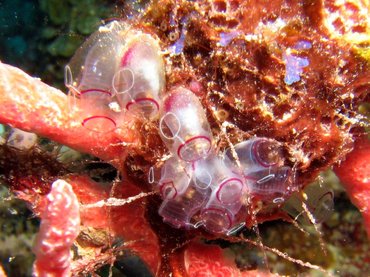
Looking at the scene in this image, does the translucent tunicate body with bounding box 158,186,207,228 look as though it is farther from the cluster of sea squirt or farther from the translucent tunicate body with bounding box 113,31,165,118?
the translucent tunicate body with bounding box 113,31,165,118

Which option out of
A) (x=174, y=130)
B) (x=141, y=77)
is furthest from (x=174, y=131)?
(x=141, y=77)

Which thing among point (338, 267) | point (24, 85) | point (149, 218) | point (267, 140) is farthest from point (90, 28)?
point (338, 267)

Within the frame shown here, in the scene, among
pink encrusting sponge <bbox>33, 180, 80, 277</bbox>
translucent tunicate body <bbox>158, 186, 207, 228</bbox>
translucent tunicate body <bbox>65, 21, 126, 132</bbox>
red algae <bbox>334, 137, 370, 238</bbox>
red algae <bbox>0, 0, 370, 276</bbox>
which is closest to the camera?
pink encrusting sponge <bbox>33, 180, 80, 277</bbox>

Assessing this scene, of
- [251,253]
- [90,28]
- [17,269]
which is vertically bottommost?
[251,253]

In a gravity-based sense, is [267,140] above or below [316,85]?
below

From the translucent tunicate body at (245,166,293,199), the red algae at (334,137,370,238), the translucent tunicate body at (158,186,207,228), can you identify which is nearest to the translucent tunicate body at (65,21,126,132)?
the translucent tunicate body at (158,186,207,228)

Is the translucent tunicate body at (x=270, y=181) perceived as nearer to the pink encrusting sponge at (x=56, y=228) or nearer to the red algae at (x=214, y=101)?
the red algae at (x=214, y=101)

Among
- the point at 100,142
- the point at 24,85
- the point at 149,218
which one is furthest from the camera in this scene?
the point at 149,218

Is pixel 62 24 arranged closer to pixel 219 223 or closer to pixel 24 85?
pixel 24 85

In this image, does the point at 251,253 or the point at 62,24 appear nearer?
the point at 251,253
